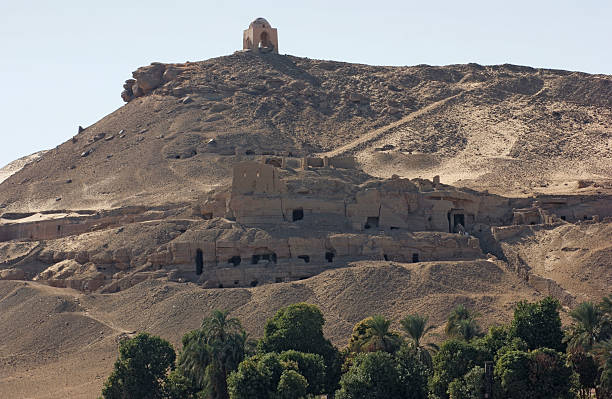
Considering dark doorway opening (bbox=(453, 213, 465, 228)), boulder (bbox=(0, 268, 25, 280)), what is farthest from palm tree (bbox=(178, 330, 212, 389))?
dark doorway opening (bbox=(453, 213, 465, 228))

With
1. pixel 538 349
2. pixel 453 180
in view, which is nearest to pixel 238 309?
pixel 538 349

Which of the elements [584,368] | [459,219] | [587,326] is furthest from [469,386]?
[459,219]

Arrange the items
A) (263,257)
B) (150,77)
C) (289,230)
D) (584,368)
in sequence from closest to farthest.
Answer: (584,368)
(263,257)
(289,230)
(150,77)

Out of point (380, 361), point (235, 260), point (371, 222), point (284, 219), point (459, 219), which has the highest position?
point (284, 219)

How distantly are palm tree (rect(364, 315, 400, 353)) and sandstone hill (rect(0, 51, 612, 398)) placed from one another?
485cm

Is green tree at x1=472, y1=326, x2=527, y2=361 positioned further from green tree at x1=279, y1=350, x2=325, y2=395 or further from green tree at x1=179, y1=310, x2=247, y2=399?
green tree at x1=179, y1=310, x2=247, y2=399

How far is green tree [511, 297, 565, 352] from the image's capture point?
40.3 m

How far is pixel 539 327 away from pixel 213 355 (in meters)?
11.3

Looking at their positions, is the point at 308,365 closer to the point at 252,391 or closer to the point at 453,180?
the point at 252,391

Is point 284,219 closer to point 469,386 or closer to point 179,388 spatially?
point 179,388

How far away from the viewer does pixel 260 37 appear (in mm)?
91438

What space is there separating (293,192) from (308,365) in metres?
16.6

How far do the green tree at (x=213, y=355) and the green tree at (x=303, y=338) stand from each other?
2.19 meters

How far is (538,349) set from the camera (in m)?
38.1
